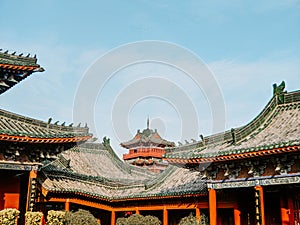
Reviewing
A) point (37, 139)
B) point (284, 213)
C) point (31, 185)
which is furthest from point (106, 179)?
point (284, 213)

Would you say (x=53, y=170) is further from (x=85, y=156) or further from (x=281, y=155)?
(x=281, y=155)

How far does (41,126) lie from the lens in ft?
53.9

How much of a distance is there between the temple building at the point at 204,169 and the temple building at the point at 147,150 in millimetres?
23756

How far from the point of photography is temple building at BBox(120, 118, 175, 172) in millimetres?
45625

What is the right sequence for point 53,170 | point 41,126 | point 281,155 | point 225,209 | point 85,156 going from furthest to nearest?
point 85,156 → point 53,170 → point 225,209 → point 41,126 → point 281,155

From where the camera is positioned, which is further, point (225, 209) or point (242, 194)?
point (225, 209)

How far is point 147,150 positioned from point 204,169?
30353 millimetres

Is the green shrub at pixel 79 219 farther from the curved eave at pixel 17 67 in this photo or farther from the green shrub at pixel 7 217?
the curved eave at pixel 17 67

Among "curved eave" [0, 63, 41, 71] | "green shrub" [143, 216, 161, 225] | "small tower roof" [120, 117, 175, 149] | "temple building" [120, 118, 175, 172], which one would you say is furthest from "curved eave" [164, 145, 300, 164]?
"small tower roof" [120, 117, 175, 149]

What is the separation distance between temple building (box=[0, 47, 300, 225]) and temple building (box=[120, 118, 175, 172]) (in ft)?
77.9

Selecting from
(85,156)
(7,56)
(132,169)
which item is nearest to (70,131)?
(7,56)

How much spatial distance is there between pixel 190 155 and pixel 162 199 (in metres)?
5.97

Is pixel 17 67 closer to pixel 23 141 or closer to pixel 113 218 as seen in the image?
pixel 23 141

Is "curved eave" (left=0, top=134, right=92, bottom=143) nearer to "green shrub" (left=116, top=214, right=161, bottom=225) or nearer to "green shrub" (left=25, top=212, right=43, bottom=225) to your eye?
"green shrub" (left=25, top=212, right=43, bottom=225)
